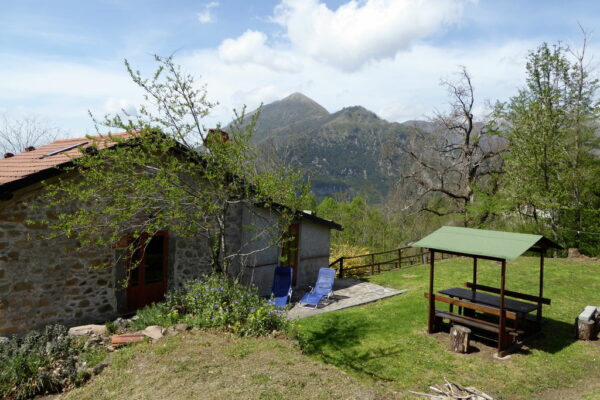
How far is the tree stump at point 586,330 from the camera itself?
881cm

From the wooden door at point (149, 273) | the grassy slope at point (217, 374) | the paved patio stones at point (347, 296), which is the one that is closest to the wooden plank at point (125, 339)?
the grassy slope at point (217, 374)

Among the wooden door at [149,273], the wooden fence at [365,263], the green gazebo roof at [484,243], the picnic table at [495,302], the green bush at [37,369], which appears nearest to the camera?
the green bush at [37,369]

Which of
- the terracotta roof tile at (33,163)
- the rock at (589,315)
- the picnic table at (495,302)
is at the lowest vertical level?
the rock at (589,315)

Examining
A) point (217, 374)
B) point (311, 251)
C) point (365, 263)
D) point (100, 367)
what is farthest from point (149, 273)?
point (365, 263)

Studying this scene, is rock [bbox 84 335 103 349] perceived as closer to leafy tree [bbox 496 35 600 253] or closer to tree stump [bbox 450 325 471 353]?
tree stump [bbox 450 325 471 353]

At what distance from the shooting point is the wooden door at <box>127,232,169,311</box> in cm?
1027

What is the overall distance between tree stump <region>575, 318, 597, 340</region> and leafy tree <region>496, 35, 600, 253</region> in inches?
381

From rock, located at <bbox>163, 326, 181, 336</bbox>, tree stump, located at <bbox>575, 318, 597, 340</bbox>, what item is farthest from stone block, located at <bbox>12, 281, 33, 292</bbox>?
tree stump, located at <bbox>575, 318, 597, 340</bbox>

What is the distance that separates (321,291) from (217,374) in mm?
6410

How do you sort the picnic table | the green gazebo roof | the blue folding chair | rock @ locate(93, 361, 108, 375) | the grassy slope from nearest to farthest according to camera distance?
the grassy slope
rock @ locate(93, 361, 108, 375)
the green gazebo roof
the picnic table
the blue folding chair

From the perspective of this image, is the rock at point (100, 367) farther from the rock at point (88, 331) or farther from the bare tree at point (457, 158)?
the bare tree at point (457, 158)

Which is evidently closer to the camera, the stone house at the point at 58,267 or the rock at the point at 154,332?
the rock at the point at 154,332

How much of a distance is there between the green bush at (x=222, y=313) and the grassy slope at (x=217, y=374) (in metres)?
0.49

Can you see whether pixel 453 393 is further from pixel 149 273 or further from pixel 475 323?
pixel 149 273
